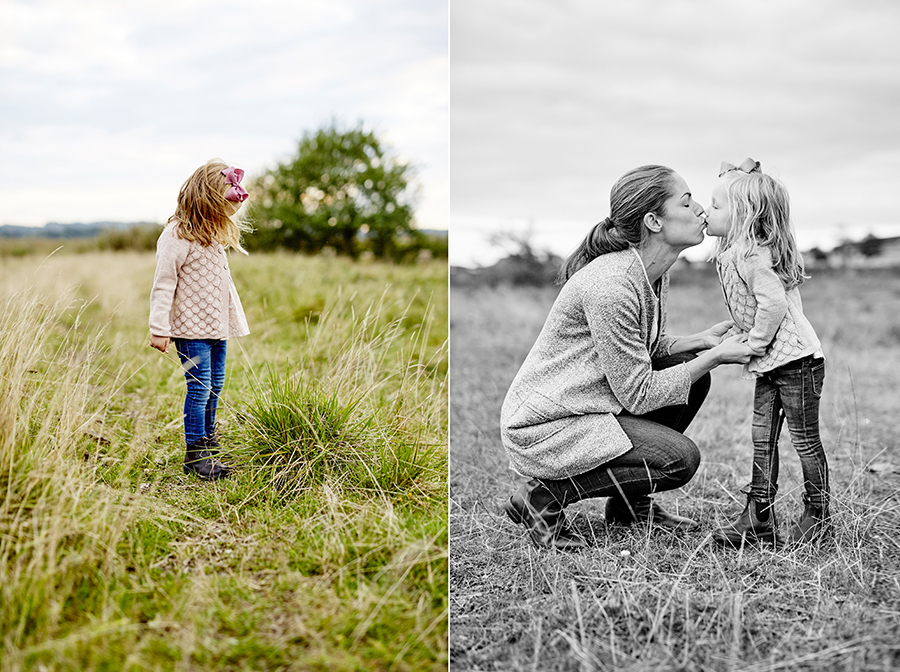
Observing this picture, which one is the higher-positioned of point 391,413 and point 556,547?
point 391,413

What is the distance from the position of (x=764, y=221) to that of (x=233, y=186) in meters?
1.72

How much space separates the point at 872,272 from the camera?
29.9ft

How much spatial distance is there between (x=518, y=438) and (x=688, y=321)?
219 inches

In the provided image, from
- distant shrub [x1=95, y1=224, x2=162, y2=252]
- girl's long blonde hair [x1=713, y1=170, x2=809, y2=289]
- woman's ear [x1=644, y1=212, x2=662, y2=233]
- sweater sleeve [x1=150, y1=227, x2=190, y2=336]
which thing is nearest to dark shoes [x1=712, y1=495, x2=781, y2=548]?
girl's long blonde hair [x1=713, y1=170, x2=809, y2=289]

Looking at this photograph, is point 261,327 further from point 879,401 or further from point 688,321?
point 688,321

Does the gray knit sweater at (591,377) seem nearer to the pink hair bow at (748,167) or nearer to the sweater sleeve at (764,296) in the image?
the sweater sleeve at (764,296)

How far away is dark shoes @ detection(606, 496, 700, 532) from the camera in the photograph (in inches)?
97.9

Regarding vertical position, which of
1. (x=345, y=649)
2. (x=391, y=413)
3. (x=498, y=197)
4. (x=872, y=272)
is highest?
(x=498, y=197)

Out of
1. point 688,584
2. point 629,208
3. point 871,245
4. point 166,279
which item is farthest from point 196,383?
point 871,245

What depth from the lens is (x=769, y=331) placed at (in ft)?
7.33

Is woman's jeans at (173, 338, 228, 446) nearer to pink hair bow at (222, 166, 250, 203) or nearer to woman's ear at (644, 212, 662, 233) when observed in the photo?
pink hair bow at (222, 166, 250, 203)

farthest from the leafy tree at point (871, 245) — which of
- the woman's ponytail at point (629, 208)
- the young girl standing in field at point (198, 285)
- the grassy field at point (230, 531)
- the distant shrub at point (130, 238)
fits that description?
the distant shrub at point (130, 238)

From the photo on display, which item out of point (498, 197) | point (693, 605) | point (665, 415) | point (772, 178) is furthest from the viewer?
point (498, 197)

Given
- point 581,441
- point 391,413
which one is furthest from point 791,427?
point 391,413
